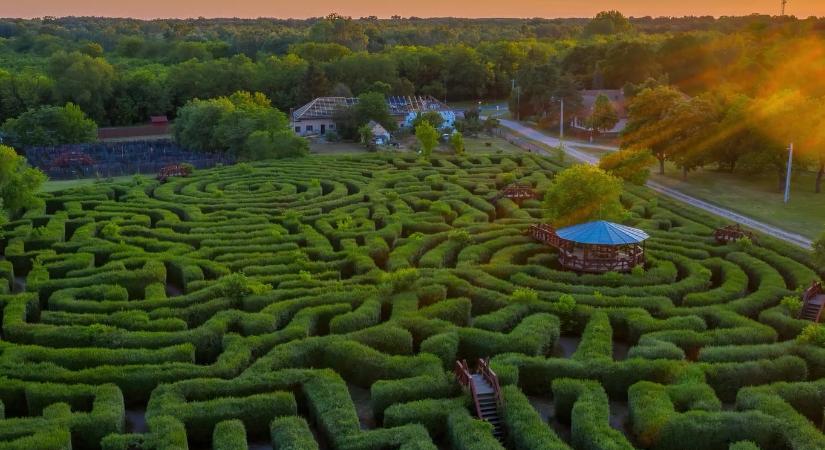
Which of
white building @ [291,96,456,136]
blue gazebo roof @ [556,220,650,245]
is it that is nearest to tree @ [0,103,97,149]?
white building @ [291,96,456,136]

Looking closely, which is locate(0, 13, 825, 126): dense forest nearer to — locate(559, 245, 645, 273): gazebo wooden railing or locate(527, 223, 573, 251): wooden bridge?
locate(527, 223, 573, 251): wooden bridge

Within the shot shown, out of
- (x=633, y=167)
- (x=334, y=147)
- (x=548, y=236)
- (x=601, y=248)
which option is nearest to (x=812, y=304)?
(x=601, y=248)

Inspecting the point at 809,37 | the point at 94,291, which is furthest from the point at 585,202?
the point at 809,37

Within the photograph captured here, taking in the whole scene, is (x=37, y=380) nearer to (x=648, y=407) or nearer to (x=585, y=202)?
(x=648, y=407)

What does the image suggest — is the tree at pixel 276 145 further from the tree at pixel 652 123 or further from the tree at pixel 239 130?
the tree at pixel 652 123

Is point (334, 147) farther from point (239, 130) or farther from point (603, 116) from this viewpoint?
point (603, 116)
